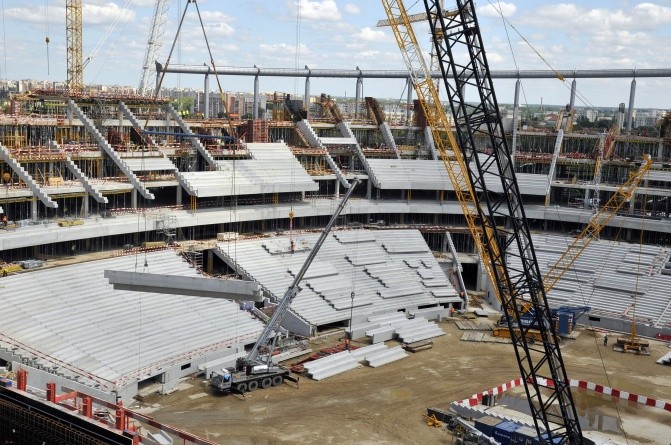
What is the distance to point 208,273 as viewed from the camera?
4794 centimetres

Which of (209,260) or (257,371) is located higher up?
(209,260)

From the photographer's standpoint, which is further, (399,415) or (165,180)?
(165,180)

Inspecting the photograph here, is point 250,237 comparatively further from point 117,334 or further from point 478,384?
point 478,384

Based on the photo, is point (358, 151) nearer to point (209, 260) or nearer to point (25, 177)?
point (209, 260)

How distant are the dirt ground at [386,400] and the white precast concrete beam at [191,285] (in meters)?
8.07

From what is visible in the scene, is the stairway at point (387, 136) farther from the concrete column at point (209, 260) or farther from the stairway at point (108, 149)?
the concrete column at point (209, 260)

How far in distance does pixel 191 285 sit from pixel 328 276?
26.5 meters

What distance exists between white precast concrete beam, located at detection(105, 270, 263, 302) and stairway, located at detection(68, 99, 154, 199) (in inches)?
1030

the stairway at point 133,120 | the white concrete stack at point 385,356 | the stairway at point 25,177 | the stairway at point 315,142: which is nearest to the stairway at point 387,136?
the stairway at point 315,142

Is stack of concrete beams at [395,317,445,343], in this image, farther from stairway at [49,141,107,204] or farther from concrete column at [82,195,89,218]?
concrete column at [82,195,89,218]

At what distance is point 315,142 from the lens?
6494 cm

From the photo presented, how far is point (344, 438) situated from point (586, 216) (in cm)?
3665

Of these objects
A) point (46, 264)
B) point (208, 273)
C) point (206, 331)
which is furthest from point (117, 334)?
point (208, 273)

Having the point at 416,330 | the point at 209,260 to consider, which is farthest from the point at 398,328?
the point at 209,260
